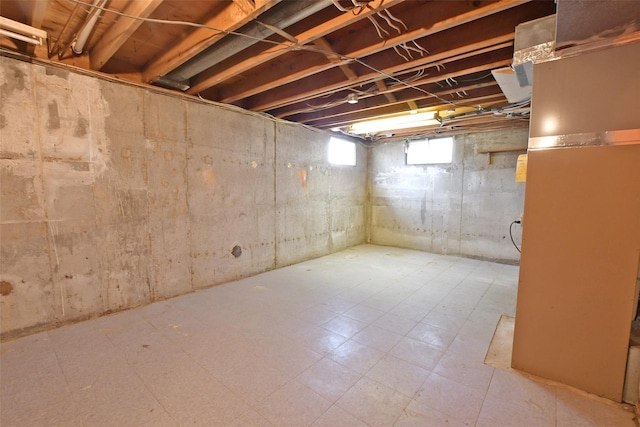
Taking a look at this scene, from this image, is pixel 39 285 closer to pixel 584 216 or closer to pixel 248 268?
pixel 248 268

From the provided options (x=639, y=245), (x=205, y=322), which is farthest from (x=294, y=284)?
(x=639, y=245)

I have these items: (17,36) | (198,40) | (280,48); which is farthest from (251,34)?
(17,36)

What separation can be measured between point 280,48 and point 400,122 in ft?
7.68

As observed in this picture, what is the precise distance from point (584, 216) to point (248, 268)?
3.50 metres

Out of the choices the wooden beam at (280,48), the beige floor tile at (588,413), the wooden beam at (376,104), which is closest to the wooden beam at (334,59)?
the wooden beam at (280,48)

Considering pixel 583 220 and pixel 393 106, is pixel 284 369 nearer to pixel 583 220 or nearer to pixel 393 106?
pixel 583 220

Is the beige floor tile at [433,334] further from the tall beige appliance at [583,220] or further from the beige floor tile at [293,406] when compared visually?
the beige floor tile at [293,406]

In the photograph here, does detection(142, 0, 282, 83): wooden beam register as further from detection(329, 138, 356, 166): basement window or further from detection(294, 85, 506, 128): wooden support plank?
detection(329, 138, 356, 166): basement window

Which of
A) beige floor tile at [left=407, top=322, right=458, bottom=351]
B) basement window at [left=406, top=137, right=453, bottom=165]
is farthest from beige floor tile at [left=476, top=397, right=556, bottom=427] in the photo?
basement window at [left=406, top=137, right=453, bottom=165]

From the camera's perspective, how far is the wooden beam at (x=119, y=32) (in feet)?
5.49

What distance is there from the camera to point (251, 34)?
1954mm

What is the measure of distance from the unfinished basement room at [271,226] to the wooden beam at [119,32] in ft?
0.10

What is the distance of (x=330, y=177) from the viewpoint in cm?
517

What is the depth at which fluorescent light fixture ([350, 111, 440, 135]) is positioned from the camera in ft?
12.2
